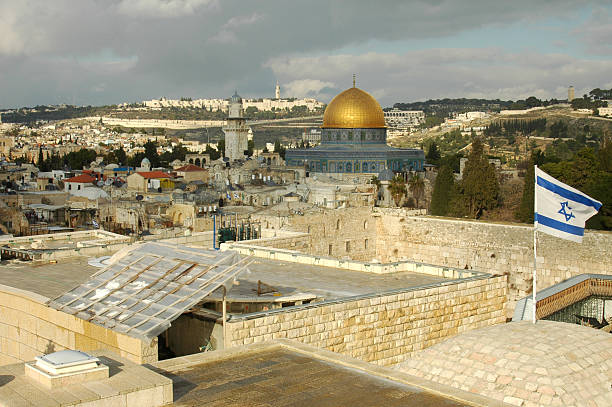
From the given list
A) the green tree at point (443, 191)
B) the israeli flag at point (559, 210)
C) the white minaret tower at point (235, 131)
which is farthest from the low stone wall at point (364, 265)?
the white minaret tower at point (235, 131)

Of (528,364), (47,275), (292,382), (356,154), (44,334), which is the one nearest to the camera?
(292,382)

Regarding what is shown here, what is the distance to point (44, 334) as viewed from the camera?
8.26 m

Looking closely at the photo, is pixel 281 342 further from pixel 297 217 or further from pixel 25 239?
pixel 297 217

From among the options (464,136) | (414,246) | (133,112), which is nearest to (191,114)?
(133,112)

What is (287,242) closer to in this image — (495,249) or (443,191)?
(495,249)

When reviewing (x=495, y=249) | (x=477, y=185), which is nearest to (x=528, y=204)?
(x=477, y=185)

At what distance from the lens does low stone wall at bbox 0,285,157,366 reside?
6758 mm

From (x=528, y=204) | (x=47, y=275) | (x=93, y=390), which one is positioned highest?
(x=93, y=390)

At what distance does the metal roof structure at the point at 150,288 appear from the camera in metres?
6.78

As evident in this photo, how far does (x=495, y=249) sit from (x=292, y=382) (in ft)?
45.0

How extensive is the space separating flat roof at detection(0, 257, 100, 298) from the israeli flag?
19.4 feet

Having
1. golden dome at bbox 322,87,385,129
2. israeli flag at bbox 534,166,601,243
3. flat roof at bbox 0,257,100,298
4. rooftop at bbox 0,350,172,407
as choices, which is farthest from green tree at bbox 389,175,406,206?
rooftop at bbox 0,350,172,407

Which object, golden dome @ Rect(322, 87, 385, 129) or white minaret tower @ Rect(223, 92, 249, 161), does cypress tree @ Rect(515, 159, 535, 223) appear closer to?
golden dome @ Rect(322, 87, 385, 129)

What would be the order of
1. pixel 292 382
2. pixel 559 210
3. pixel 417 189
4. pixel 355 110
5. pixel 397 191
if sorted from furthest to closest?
1. pixel 355 110
2. pixel 417 189
3. pixel 397 191
4. pixel 559 210
5. pixel 292 382
